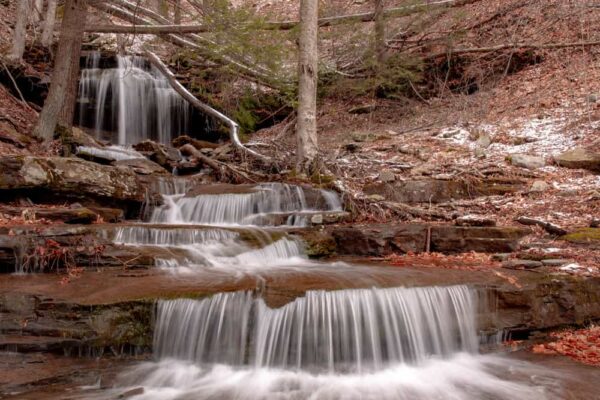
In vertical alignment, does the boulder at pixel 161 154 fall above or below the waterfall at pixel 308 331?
above

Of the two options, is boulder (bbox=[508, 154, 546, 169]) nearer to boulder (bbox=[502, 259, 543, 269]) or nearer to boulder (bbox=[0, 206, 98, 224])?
boulder (bbox=[502, 259, 543, 269])

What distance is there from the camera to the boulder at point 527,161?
30.1 ft

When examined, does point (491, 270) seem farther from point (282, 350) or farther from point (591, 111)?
point (591, 111)

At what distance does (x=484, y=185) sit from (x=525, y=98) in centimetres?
491

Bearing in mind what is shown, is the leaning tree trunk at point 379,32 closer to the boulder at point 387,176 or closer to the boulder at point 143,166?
the boulder at point 387,176

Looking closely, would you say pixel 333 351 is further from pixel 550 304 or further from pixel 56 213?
pixel 56 213

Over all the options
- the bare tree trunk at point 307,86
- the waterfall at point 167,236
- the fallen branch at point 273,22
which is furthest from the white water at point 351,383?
the fallen branch at point 273,22

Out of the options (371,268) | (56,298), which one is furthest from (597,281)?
(56,298)

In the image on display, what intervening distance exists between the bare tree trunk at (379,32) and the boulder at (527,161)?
5661mm

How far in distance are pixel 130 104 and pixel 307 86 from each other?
737cm

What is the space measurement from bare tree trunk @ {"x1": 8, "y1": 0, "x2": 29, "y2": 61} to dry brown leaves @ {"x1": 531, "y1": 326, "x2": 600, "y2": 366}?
14173mm

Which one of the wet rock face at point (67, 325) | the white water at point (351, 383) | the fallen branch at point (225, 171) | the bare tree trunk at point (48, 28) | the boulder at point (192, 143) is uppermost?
the bare tree trunk at point (48, 28)

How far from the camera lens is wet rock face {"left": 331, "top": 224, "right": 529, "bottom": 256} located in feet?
21.4

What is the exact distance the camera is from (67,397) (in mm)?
3641
